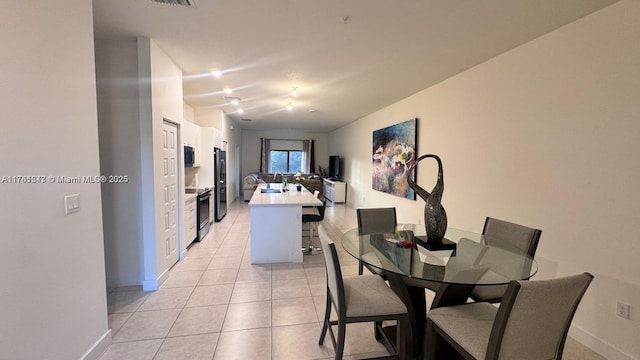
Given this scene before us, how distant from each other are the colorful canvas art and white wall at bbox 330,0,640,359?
1.21 metres

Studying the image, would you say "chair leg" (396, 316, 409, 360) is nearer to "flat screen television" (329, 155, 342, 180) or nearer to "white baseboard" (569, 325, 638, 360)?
"white baseboard" (569, 325, 638, 360)

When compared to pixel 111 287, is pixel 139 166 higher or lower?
higher

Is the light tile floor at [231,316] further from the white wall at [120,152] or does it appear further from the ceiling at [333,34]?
the ceiling at [333,34]

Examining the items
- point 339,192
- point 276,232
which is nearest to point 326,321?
point 276,232

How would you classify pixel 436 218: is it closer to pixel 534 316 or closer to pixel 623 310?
pixel 534 316

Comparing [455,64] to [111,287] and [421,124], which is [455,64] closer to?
[421,124]

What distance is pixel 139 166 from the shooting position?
8.96ft

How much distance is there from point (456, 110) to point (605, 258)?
2164mm

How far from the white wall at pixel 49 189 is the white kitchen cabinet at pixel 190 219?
6.41 ft

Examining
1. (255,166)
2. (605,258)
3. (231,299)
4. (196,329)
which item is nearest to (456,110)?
(605,258)

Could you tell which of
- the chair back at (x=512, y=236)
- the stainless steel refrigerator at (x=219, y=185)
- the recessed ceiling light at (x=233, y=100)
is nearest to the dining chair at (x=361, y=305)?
the chair back at (x=512, y=236)

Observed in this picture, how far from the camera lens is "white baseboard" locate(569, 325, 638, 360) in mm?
1859

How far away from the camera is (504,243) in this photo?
7.12ft

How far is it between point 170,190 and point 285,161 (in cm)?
775
